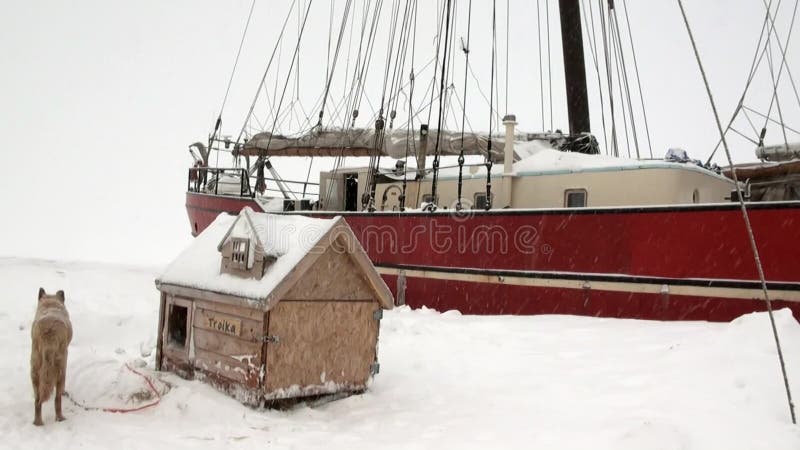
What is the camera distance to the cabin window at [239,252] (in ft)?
18.7

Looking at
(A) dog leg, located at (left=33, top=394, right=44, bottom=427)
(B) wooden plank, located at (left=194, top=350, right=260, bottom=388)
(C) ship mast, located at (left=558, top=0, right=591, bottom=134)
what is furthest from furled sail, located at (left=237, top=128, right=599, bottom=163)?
(A) dog leg, located at (left=33, top=394, right=44, bottom=427)

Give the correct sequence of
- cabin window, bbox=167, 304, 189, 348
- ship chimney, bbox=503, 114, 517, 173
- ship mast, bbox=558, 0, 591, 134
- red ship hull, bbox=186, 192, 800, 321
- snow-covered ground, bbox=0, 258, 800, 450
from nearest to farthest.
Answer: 1. snow-covered ground, bbox=0, 258, 800, 450
2. cabin window, bbox=167, 304, 189, 348
3. red ship hull, bbox=186, 192, 800, 321
4. ship chimney, bbox=503, 114, 517, 173
5. ship mast, bbox=558, 0, 591, 134

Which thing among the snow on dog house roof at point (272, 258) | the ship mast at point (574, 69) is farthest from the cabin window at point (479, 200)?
the snow on dog house roof at point (272, 258)

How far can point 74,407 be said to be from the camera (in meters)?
5.11

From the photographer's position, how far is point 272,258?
566 centimetres

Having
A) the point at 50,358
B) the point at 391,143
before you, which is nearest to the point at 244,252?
the point at 50,358

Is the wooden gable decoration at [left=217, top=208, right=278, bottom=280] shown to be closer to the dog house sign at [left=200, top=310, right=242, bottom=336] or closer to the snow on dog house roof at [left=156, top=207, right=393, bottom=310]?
the snow on dog house roof at [left=156, top=207, right=393, bottom=310]

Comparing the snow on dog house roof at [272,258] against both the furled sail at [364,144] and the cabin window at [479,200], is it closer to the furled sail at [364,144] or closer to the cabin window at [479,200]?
the cabin window at [479,200]

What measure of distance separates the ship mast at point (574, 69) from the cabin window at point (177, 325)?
937 cm

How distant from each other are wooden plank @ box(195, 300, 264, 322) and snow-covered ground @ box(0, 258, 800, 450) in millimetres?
680

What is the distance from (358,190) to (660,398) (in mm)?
9522

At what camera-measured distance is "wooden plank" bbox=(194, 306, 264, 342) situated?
5.39m

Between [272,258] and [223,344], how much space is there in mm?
865

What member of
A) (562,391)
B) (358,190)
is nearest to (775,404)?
(562,391)
